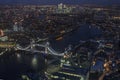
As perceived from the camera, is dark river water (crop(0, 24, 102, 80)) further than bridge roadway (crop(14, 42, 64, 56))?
No

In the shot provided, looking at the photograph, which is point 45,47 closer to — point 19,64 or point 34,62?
point 34,62

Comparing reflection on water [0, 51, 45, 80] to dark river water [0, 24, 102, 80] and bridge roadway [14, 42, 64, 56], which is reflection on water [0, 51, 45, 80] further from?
bridge roadway [14, 42, 64, 56]

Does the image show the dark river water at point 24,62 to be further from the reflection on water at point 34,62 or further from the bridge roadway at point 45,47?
the bridge roadway at point 45,47

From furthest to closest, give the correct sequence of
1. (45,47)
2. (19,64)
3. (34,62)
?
1. (45,47)
2. (34,62)
3. (19,64)

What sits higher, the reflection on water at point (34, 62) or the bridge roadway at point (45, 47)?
the bridge roadway at point (45, 47)

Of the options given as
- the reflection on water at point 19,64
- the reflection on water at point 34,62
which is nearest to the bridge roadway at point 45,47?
the reflection on water at point 19,64

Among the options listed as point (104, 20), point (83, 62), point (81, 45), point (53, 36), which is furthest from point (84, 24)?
point (83, 62)

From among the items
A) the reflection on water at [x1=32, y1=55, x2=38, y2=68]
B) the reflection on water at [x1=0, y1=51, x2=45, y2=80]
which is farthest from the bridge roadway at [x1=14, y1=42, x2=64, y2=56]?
the reflection on water at [x1=32, y1=55, x2=38, y2=68]

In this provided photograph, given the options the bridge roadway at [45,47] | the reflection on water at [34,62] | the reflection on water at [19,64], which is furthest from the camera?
the bridge roadway at [45,47]

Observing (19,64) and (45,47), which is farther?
(45,47)

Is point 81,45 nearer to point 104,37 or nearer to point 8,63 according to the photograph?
point 104,37

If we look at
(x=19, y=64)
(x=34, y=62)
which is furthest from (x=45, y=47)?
(x=19, y=64)

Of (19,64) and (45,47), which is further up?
(45,47)
